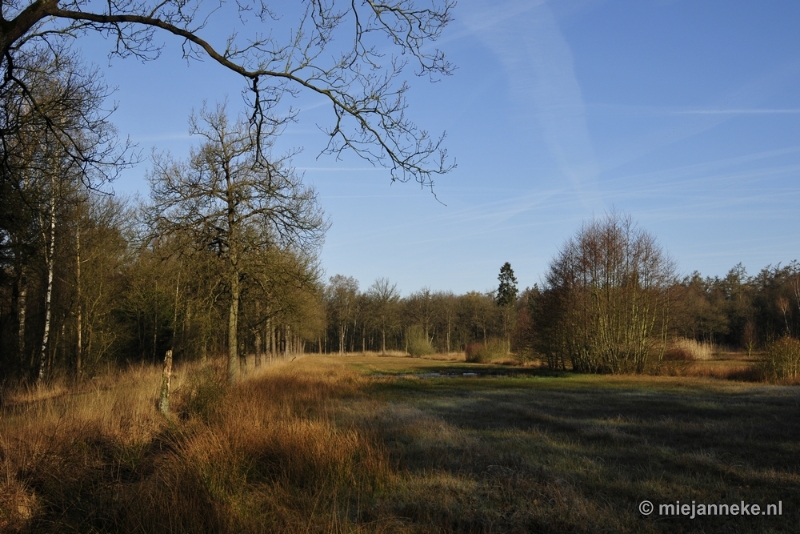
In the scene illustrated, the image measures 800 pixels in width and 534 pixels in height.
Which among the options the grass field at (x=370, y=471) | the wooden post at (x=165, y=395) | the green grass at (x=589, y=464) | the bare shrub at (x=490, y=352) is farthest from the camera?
the bare shrub at (x=490, y=352)

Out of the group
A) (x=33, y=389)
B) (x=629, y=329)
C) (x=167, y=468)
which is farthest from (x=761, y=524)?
(x=629, y=329)

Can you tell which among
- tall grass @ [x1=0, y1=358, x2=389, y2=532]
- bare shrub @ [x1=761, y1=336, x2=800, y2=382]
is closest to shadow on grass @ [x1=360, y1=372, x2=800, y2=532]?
tall grass @ [x1=0, y1=358, x2=389, y2=532]

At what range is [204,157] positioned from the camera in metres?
17.6

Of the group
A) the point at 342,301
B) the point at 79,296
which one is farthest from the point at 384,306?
the point at 79,296

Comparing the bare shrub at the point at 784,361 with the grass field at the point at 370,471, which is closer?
the grass field at the point at 370,471

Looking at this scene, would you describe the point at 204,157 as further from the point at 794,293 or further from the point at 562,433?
the point at 794,293

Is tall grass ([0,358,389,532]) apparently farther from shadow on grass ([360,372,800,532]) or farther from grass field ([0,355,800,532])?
shadow on grass ([360,372,800,532])

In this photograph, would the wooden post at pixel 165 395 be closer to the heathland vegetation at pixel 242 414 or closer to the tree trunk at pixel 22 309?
the heathland vegetation at pixel 242 414

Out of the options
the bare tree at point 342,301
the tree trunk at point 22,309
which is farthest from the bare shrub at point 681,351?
the bare tree at point 342,301

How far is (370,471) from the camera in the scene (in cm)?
636

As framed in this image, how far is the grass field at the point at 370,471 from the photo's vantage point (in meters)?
4.91

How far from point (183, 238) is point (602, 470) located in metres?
14.1

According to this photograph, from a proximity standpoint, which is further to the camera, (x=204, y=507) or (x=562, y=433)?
(x=562, y=433)

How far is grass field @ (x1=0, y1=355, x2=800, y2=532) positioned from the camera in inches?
193
